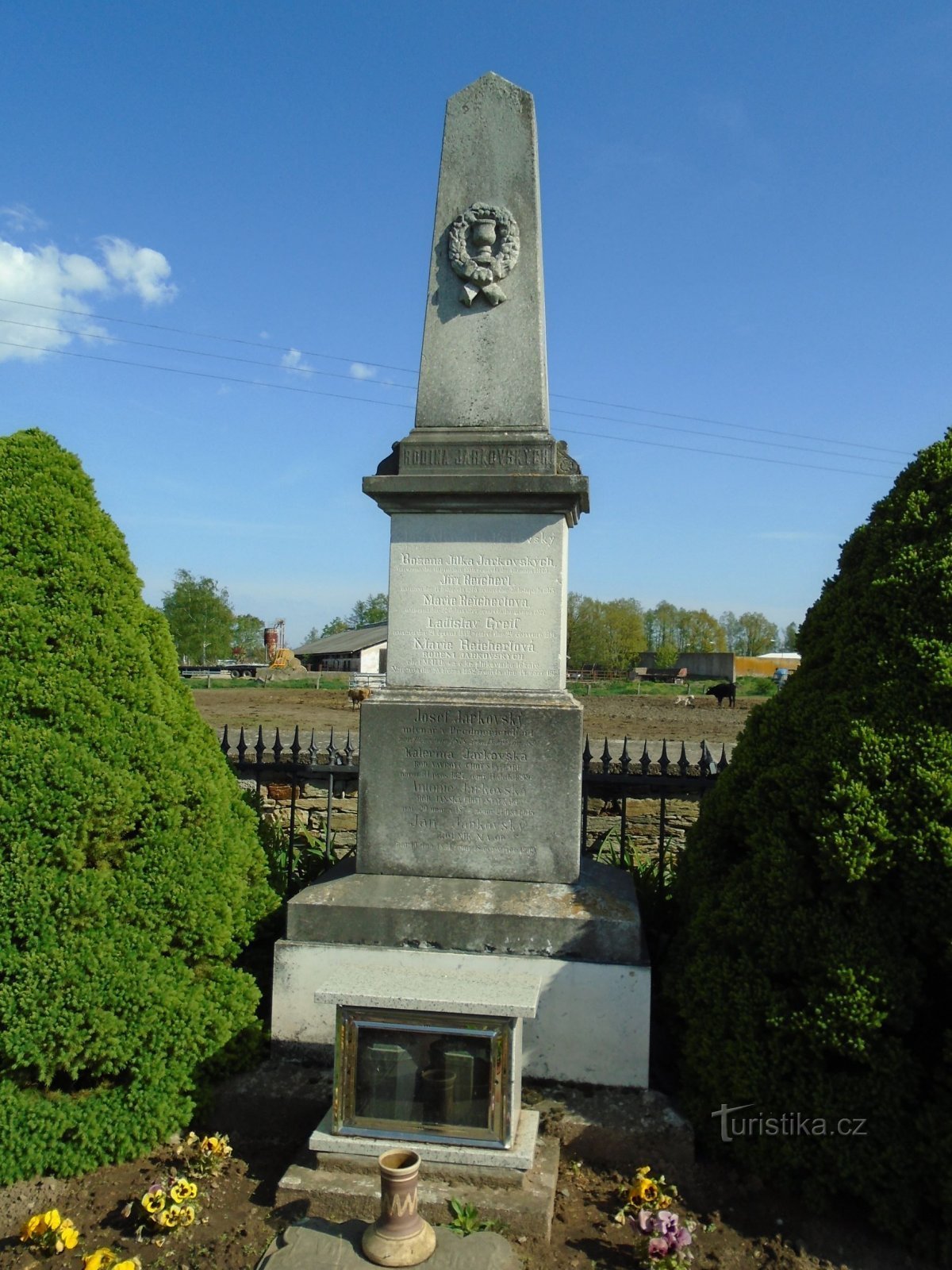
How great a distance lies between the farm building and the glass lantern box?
59.0 meters

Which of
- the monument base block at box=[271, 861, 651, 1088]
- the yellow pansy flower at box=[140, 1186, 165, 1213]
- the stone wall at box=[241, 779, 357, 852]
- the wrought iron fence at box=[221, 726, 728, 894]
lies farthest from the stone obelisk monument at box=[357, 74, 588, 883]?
the stone wall at box=[241, 779, 357, 852]

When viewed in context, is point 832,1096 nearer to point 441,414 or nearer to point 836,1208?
point 836,1208

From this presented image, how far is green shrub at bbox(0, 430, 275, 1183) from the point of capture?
332 centimetres

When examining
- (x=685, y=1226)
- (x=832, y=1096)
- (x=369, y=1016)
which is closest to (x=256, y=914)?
(x=369, y=1016)

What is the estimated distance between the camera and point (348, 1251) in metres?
2.77

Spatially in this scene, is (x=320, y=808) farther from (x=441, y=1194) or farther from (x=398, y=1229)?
(x=398, y=1229)

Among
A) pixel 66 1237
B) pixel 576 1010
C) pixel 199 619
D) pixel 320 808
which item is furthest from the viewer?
pixel 199 619

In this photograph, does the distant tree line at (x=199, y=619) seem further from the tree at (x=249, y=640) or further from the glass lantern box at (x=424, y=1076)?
the glass lantern box at (x=424, y=1076)

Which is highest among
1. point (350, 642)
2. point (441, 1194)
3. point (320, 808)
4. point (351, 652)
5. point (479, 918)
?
point (350, 642)

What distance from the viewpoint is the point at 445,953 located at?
3893mm

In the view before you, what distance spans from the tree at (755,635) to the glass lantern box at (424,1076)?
10016 cm

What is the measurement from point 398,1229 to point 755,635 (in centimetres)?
10293

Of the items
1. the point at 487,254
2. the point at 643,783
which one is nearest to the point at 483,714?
the point at 643,783

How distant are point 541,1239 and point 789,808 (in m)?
1.73
